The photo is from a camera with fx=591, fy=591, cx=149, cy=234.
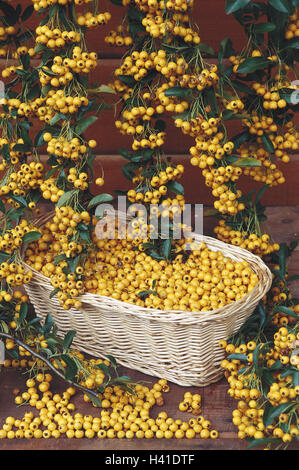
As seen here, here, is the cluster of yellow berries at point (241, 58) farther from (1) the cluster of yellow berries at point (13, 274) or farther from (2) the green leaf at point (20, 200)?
(1) the cluster of yellow berries at point (13, 274)

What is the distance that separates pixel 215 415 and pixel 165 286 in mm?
464

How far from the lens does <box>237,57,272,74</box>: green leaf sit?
1.88 metres

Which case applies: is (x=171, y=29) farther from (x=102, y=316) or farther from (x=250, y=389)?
(x=250, y=389)

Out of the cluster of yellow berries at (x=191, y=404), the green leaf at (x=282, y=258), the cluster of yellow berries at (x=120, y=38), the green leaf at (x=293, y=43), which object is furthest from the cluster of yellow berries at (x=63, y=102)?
the cluster of yellow berries at (x=191, y=404)

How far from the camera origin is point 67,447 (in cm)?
187

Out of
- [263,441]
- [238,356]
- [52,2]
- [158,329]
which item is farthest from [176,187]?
[263,441]

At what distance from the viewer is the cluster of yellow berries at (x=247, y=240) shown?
2158 millimetres

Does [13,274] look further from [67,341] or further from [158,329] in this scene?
[158,329]

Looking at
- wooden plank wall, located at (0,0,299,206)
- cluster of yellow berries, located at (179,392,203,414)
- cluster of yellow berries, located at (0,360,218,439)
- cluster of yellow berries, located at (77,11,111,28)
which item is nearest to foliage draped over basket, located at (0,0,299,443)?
cluster of yellow berries, located at (77,11,111,28)

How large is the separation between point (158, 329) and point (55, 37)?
0.98m

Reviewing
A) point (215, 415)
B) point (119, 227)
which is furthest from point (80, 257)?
point (215, 415)

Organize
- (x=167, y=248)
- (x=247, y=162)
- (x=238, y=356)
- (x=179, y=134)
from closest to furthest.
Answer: (x=238, y=356), (x=247, y=162), (x=167, y=248), (x=179, y=134)

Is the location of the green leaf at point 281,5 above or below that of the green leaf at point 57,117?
above

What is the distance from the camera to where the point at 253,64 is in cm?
189
